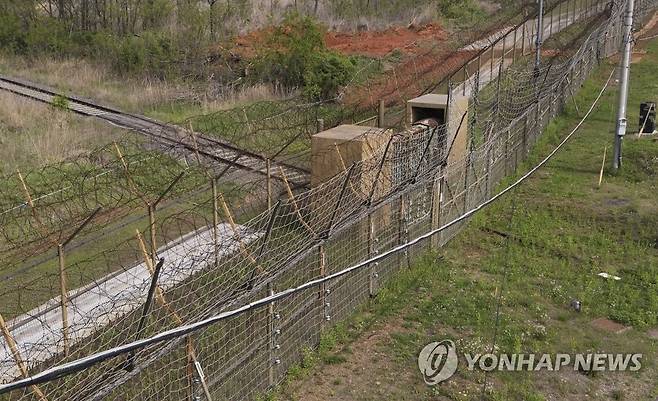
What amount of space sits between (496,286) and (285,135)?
8.01 metres

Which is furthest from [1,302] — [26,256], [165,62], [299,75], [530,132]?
[165,62]

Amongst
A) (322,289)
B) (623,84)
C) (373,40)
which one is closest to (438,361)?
(322,289)

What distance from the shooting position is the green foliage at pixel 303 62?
68.7 feet

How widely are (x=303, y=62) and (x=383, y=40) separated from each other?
428 inches

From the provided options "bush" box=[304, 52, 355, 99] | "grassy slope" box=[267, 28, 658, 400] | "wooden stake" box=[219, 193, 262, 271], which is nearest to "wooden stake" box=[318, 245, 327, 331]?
"grassy slope" box=[267, 28, 658, 400]

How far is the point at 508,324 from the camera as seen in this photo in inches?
276

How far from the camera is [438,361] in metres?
6.36

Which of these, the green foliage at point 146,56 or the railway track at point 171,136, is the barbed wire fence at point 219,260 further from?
the green foliage at point 146,56

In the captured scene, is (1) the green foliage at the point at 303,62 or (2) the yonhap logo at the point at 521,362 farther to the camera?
(1) the green foliage at the point at 303,62

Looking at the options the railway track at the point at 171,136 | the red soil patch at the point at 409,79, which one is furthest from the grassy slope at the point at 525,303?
the red soil patch at the point at 409,79

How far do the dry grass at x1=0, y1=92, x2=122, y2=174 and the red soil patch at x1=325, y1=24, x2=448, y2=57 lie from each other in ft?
45.9

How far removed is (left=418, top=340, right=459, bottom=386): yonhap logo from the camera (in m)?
6.10

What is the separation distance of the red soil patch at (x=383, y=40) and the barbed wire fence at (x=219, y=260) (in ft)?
47.2

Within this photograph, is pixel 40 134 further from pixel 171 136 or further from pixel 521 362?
pixel 521 362
